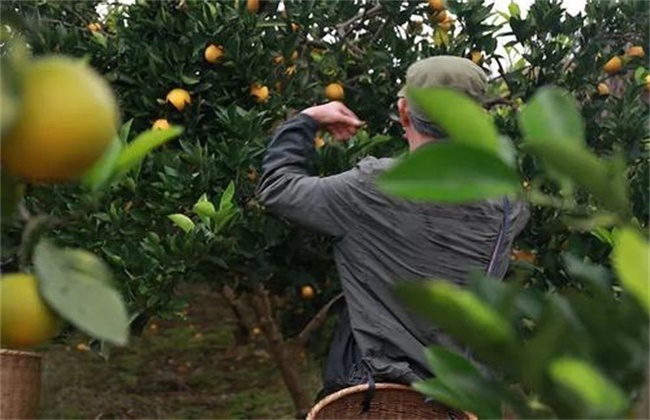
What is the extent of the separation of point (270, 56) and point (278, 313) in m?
1.16

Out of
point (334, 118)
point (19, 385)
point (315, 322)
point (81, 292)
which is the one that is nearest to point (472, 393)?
point (81, 292)

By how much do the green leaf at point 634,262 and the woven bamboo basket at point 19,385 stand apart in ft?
7.11

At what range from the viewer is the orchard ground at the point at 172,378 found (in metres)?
4.50

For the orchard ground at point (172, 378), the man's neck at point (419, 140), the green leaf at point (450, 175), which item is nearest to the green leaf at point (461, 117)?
the green leaf at point (450, 175)

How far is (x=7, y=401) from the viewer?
Result: 8.97 ft

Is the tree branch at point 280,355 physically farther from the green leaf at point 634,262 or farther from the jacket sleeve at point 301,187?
the green leaf at point 634,262

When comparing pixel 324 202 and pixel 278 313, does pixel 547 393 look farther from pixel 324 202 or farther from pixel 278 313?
pixel 278 313

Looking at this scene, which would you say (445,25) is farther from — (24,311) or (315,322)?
(24,311)

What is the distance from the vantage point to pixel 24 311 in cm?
73

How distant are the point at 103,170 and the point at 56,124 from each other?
15cm

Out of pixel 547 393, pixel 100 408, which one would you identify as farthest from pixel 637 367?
pixel 100 408

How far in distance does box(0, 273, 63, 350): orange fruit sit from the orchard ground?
11.6ft

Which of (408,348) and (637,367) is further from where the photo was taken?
(408,348)

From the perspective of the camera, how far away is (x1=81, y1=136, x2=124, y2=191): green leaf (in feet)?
2.66
